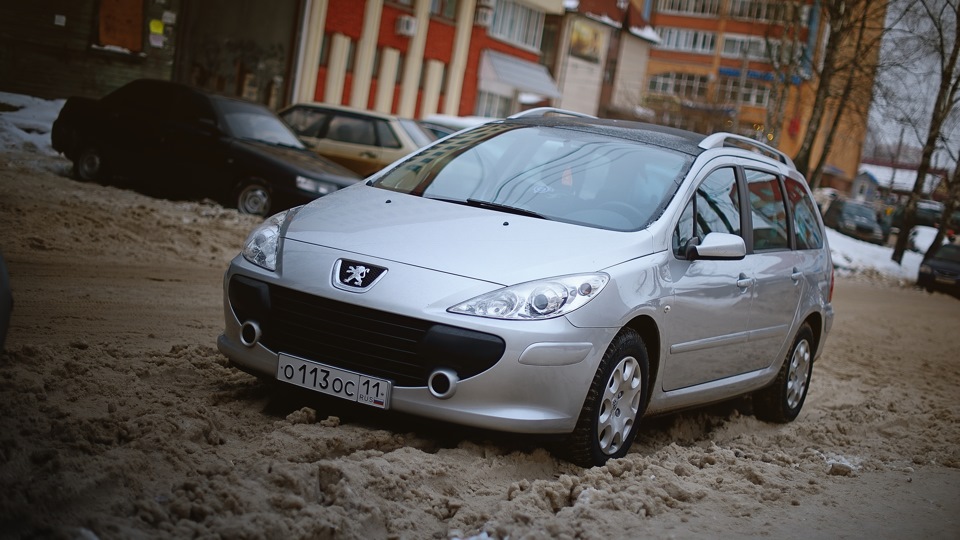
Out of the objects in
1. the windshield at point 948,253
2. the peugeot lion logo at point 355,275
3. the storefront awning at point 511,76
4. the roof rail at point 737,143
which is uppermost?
the storefront awning at point 511,76

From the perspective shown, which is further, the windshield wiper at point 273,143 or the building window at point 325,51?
the building window at point 325,51

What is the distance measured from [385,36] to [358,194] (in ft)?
101

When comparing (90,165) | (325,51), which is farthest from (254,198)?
(325,51)

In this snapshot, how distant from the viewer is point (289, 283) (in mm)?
5148

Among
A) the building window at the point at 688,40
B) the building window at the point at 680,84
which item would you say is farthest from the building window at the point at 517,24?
the building window at the point at 688,40

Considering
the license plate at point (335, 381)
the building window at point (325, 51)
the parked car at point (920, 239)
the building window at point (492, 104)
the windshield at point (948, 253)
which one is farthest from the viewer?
the building window at point (492, 104)

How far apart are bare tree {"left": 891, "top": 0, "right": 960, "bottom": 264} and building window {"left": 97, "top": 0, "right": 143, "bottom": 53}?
65.6 ft

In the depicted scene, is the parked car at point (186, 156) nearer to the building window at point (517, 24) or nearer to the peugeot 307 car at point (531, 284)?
the peugeot 307 car at point (531, 284)

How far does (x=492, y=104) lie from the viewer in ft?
149

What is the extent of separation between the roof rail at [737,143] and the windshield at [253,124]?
846 cm

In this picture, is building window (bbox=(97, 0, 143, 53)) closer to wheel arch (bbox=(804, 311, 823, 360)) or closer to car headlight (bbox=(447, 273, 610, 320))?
wheel arch (bbox=(804, 311, 823, 360))

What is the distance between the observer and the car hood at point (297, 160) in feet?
47.9

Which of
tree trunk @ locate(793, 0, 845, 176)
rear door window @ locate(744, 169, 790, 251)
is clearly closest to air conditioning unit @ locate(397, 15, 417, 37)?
tree trunk @ locate(793, 0, 845, 176)

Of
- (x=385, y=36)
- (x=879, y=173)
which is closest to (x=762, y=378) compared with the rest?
(x=385, y=36)
